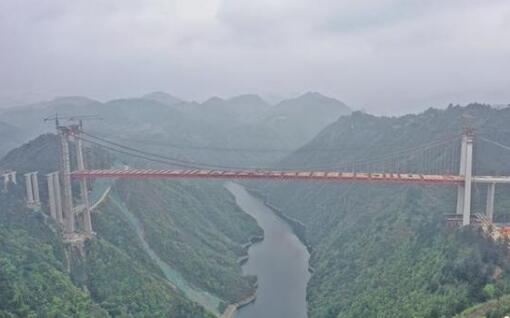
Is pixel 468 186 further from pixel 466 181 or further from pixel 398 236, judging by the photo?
pixel 398 236

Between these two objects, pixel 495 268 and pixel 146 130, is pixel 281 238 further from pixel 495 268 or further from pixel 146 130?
pixel 146 130

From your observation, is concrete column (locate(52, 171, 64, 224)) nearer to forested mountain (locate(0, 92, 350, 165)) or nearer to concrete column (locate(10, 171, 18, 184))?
concrete column (locate(10, 171, 18, 184))

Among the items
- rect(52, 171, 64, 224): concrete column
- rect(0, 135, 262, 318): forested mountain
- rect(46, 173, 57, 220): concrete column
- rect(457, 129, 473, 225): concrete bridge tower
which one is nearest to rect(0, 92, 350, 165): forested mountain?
rect(0, 135, 262, 318): forested mountain

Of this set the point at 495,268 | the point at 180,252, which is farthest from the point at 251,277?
the point at 495,268

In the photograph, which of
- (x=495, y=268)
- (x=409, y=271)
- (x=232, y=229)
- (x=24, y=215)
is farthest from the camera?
(x=232, y=229)

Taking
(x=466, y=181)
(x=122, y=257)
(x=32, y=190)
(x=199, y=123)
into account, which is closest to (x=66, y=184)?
(x=32, y=190)

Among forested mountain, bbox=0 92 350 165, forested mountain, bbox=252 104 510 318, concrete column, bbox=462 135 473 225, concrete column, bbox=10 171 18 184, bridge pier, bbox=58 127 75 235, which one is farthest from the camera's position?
forested mountain, bbox=0 92 350 165
